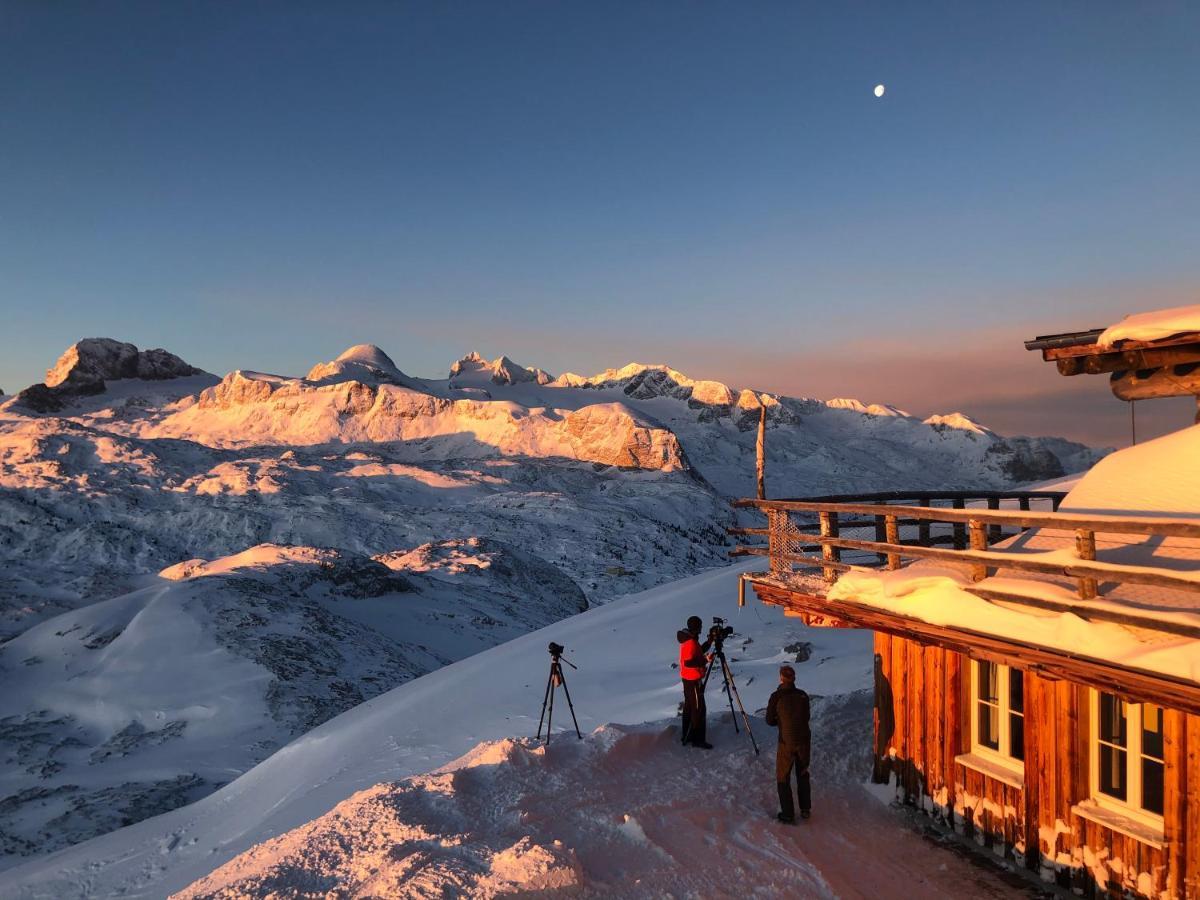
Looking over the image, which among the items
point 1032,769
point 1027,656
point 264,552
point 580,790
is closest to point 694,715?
point 580,790

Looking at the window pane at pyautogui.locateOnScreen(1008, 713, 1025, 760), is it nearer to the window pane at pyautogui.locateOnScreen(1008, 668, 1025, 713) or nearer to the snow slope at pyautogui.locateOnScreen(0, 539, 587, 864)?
the window pane at pyautogui.locateOnScreen(1008, 668, 1025, 713)

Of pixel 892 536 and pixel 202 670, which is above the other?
pixel 892 536

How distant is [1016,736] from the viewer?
24.7ft

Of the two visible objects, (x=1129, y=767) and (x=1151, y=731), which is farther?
(x=1129, y=767)

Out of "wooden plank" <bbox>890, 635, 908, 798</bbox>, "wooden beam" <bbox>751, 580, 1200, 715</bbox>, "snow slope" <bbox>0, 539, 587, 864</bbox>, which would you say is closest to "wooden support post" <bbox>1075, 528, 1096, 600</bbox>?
"wooden beam" <bbox>751, 580, 1200, 715</bbox>

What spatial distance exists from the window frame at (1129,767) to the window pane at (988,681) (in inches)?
41.1

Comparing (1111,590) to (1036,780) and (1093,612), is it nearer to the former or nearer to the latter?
(1093,612)

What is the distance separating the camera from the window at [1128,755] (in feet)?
20.6

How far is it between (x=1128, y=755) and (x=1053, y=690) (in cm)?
71

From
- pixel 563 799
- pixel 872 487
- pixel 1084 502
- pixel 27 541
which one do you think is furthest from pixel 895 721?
pixel 872 487

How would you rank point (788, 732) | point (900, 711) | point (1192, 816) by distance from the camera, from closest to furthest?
point (1192, 816), point (788, 732), point (900, 711)

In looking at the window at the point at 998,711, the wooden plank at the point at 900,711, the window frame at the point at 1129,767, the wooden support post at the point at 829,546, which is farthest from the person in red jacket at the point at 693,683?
the window frame at the point at 1129,767

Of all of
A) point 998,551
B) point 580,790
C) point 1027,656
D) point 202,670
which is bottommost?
point 202,670

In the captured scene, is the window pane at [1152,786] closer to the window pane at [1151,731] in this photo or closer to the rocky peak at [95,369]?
the window pane at [1151,731]
